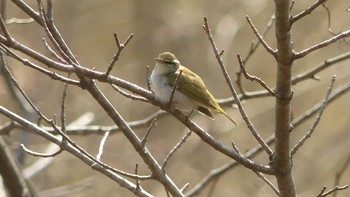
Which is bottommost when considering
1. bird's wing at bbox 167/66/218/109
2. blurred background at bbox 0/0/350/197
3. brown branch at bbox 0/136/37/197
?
brown branch at bbox 0/136/37/197

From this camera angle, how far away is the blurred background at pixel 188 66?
10633 millimetres

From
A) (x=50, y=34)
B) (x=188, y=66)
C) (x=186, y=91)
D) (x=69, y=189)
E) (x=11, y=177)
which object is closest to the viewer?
(x=50, y=34)

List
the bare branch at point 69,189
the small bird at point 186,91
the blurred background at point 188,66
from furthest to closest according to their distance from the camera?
the blurred background at point 188,66 < the bare branch at point 69,189 < the small bird at point 186,91

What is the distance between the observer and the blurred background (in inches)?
419

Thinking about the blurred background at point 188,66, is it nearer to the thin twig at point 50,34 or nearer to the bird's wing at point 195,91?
the bird's wing at point 195,91

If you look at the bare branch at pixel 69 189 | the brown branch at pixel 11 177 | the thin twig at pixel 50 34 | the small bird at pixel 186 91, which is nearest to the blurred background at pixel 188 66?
the bare branch at pixel 69 189

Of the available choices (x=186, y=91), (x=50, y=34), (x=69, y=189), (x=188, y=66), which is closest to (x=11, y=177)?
(x=186, y=91)

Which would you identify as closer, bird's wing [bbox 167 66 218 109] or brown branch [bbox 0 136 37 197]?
brown branch [bbox 0 136 37 197]

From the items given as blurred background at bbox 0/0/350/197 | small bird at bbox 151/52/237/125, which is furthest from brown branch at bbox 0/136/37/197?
blurred background at bbox 0/0/350/197

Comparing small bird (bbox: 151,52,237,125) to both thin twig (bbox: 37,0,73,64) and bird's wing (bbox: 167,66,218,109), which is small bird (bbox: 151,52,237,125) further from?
thin twig (bbox: 37,0,73,64)

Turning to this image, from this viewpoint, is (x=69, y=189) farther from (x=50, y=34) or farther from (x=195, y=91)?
(x=50, y=34)

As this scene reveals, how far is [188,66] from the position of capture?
1171 centimetres

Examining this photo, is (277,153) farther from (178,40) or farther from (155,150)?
(178,40)

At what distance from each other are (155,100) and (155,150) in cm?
774
